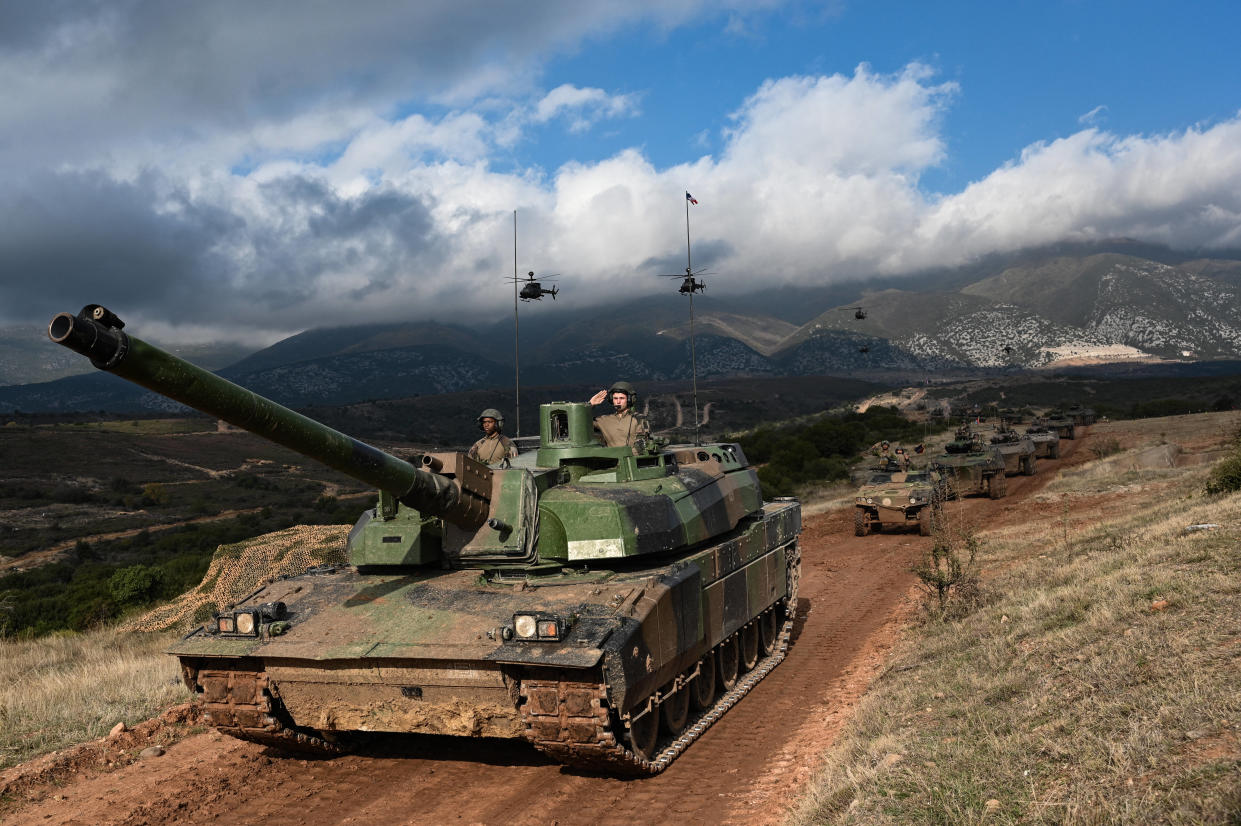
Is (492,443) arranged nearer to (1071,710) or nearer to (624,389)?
(624,389)

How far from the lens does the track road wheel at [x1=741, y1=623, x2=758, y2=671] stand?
11.3 meters

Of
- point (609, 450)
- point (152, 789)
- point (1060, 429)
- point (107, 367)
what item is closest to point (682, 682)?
point (609, 450)

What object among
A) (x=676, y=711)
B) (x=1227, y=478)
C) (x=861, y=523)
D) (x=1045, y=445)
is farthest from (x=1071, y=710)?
(x=1045, y=445)

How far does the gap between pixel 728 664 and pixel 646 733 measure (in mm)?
2623

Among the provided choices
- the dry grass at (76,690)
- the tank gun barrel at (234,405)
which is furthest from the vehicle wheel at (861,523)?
the tank gun barrel at (234,405)

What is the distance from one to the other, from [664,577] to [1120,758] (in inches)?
156

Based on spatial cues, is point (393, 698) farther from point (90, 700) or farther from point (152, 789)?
point (90, 700)

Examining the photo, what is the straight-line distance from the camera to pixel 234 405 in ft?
19.3

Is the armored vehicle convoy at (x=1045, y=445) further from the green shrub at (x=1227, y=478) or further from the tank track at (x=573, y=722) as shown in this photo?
the tank track at (x=573, y=722)

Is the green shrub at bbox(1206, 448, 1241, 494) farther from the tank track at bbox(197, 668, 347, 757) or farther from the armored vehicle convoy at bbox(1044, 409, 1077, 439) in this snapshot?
the armored vehicle convoy at bbox(1044, 409, 1077, 439)

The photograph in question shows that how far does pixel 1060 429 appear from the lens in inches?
1933

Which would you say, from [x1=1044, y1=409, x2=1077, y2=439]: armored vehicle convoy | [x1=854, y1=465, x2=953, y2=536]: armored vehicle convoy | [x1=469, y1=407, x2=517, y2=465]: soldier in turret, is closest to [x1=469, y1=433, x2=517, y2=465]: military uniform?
[x1=469, y1=407, x2=517, y2=465]: soldier in turret

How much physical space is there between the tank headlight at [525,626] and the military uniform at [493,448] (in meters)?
3.72

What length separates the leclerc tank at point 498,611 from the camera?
23.2 ft
